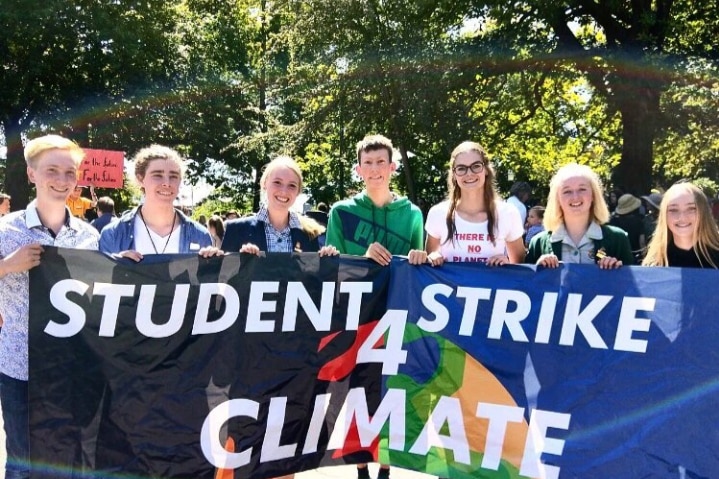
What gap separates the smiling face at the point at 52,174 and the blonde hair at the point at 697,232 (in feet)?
9.83

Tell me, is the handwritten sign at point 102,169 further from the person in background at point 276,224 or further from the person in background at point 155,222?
the person in background at point 155,222

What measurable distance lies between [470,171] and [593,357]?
116 cm

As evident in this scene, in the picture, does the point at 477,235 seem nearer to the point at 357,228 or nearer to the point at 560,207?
the point at 560,207

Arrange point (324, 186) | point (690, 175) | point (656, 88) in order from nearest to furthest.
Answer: point (656, 88) < point (690, 175) < point (324, 186)

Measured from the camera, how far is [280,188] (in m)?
3.83

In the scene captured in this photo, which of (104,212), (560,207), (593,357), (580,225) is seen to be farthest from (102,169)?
(593,357)

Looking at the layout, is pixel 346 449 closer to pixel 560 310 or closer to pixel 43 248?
pixel 560 310

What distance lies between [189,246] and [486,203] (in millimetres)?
1630

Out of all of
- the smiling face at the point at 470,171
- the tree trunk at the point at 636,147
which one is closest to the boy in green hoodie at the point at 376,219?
the smiling face at the point at 470,171

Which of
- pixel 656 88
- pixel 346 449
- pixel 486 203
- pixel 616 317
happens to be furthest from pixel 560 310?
pixel 656 88

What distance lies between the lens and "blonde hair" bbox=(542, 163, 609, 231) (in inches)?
147

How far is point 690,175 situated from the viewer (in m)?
24.8

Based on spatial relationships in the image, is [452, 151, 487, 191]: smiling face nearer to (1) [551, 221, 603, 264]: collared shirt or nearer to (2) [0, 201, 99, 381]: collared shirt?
(1) [551, 221, 603, 264]: collared shirt

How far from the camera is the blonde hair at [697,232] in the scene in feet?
12.0
